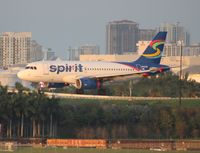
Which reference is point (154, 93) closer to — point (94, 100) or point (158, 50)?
point (158, 50)

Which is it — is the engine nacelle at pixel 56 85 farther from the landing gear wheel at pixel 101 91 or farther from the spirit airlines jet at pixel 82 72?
the landing gear wheel at pixel 101 91

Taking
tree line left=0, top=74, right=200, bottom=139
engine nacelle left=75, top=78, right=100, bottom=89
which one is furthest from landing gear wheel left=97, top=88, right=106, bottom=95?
tree line left=0, top=74, right=200, bottom=139

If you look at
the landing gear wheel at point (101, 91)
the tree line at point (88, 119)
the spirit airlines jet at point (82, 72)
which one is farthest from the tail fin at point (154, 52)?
the tree line at point (88, 119)

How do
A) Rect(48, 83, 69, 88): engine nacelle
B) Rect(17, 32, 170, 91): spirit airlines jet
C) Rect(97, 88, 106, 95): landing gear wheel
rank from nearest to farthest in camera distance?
Rect(97, 88, 106, 95): landing gear wheel → Rect(17, 32, 170, 91): spirit airlines jet → Rect(48, 83, 69, 88): engine nacelle

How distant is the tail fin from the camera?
109 m

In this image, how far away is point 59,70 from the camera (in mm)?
101312

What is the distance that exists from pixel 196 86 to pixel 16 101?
41.3 metres

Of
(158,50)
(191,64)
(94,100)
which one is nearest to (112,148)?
(94,100)

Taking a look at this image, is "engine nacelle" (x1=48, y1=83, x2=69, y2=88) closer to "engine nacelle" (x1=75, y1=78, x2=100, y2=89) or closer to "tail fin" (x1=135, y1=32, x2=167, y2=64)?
"engine nacelle" (x1=75, y1=78, x2=100, y2=89)

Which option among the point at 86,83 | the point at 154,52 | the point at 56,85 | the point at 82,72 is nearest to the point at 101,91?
the point at 86,83

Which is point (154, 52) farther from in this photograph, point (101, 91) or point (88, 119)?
point (88, 119)

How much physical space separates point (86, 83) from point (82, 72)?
114 inches

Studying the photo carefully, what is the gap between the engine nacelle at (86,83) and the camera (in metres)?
100

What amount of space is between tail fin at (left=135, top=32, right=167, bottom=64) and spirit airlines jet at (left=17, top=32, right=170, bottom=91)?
1221 mm
